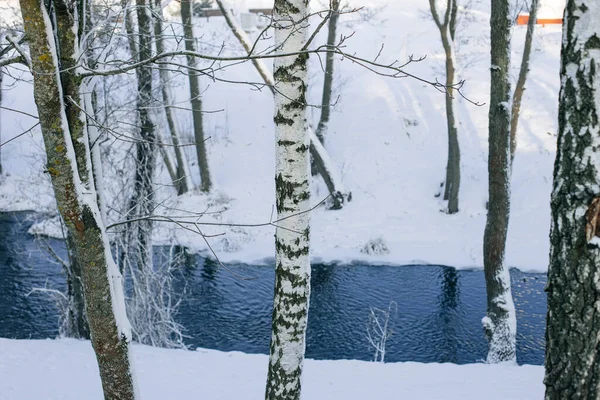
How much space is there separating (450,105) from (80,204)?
1312 centimetres

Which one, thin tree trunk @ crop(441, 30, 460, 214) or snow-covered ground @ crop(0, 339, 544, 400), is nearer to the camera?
snow-covered ground @ crop(0, 339, 544, 400)

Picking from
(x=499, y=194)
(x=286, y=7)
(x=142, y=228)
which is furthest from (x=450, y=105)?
(x=286, y=7)

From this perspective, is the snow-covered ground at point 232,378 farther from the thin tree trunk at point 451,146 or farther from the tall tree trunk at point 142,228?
the thin tree trunk at point 451,146

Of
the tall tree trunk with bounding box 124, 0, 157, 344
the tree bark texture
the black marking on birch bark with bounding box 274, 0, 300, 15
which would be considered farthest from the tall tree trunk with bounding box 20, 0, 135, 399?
the tree bark texture

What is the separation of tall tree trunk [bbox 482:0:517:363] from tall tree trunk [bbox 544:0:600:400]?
5.07m

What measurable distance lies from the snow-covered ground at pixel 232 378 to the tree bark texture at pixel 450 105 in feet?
24.5

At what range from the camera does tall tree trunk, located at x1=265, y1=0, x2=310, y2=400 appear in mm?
4121

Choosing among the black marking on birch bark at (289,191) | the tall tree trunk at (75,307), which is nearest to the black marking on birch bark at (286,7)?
the black marking on birch bark at (289,191)

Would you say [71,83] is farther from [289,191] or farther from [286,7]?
[289,191]

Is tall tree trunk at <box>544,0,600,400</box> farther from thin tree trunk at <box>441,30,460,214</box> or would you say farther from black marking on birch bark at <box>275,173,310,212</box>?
thin tree trunk at <box>441,30,460,214</box>

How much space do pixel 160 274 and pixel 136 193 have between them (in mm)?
1474

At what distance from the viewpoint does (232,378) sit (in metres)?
7.04

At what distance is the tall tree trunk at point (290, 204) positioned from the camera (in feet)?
13.5

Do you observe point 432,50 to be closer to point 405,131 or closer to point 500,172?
point 405,131
